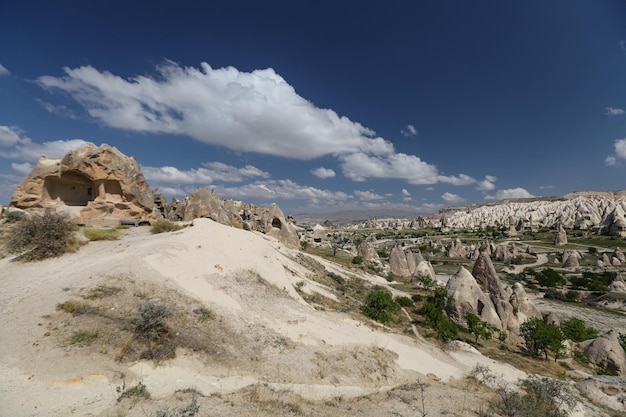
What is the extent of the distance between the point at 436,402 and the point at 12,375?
11.2m

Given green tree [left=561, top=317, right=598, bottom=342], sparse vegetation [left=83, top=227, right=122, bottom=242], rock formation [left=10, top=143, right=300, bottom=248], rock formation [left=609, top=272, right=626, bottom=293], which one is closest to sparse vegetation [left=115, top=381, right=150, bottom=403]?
sparse vegetation [left=83, top=227, right=122, bottom=242]

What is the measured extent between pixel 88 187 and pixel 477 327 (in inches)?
1168

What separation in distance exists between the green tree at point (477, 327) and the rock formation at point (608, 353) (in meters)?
6.09

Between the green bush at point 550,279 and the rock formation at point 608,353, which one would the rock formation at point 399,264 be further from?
the rock formation at point 608,353

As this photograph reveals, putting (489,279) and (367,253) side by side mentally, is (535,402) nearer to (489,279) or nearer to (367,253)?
(489,279)

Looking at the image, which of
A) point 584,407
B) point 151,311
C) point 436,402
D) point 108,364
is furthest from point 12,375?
point 584,407

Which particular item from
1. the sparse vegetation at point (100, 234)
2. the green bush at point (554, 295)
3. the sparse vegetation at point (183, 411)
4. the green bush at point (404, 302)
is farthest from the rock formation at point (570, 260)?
the sparse vegetation at point (100, 234)

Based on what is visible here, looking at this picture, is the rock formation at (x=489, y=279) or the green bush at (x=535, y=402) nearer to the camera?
the green bush at (x=535, y=402)

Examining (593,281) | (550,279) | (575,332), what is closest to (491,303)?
(575,332)

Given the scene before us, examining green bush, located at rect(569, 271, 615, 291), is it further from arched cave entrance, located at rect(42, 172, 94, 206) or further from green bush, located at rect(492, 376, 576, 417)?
arched cave entrance, located at rect(42, 172, 94, 206)

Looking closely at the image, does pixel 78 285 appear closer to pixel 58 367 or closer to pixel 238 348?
pixel 58 367

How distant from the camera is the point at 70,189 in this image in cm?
2169

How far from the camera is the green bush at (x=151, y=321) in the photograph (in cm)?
902

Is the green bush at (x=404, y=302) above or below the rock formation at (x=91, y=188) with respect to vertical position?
below
